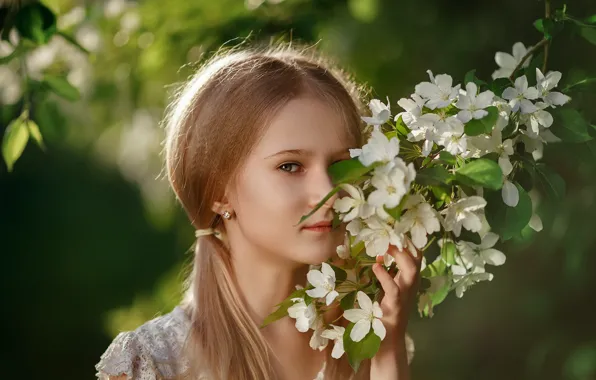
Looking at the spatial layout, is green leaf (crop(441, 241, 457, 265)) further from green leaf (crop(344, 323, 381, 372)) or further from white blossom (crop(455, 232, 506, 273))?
green leaf (crop(344, 323, 381, 372))

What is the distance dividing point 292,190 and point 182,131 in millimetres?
346

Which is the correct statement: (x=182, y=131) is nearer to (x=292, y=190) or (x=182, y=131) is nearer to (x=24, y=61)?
(x=292, y=190)

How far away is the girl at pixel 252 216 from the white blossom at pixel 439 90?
27 centimetres

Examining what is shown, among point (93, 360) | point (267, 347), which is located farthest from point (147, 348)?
point (93, 360)

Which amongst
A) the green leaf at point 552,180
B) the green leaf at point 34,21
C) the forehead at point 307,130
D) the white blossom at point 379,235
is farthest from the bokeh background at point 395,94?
the white blossom at point 379,235

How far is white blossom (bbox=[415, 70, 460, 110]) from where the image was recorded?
5.10 feet

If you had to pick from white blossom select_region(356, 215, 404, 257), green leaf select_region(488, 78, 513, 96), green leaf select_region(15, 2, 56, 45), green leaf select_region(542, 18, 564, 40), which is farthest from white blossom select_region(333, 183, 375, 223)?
green leaf select_region(15, 2, 56, 45)

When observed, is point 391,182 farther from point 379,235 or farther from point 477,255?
point 477,255

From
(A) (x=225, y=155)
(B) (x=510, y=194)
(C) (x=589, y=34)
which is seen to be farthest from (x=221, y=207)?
(C) (x=589, y=34)

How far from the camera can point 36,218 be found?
28.0 feet

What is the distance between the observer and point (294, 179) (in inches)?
69.4

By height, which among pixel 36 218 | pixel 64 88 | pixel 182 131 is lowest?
Answer: pixel 182 131

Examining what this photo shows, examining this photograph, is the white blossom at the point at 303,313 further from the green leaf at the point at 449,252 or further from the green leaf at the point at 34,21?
the green leaf at the point at 34,21

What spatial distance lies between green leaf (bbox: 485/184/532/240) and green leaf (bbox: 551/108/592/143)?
206mm
